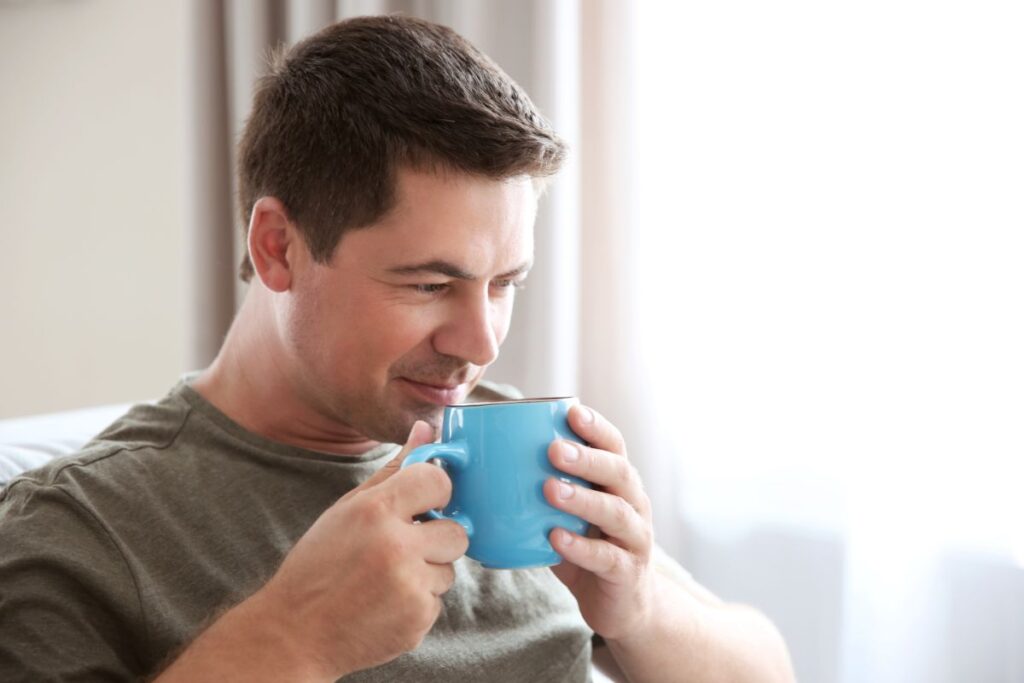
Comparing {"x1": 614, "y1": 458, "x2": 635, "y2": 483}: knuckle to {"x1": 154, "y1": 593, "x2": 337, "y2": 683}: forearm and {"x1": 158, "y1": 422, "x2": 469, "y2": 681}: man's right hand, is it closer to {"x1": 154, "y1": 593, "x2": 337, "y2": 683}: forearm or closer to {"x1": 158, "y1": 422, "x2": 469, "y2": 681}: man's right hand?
{"x1": 158, "y1": 422, "x2": 469, "y2": 681}: man's right hand

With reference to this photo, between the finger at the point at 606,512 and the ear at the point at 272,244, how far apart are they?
510mm

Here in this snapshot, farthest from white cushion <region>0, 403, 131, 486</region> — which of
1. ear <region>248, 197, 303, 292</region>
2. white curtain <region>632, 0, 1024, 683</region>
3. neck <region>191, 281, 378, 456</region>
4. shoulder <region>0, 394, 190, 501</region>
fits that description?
white curtain <region>632, 0, 1024, 683</region>

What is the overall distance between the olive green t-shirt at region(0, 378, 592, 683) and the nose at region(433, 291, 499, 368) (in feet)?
0.62

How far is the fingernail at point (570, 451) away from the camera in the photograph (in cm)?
88

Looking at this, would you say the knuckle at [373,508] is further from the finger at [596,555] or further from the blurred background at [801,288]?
the blurred background at [801,288]

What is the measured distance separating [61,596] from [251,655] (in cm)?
22

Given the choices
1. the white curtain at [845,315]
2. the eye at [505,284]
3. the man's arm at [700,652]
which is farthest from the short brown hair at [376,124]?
the white curtain at [845,315]

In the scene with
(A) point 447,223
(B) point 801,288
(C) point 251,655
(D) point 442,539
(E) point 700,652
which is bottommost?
(E) point 700,652

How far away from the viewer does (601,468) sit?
2.97 ft

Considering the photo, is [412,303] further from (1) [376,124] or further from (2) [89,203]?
(2) [89,203]

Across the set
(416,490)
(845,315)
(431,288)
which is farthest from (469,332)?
(845,315)

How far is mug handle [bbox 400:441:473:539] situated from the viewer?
0.88 meters

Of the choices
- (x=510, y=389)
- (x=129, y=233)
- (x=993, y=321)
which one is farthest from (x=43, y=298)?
(x=993, y=321)

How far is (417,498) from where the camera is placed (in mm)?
857
